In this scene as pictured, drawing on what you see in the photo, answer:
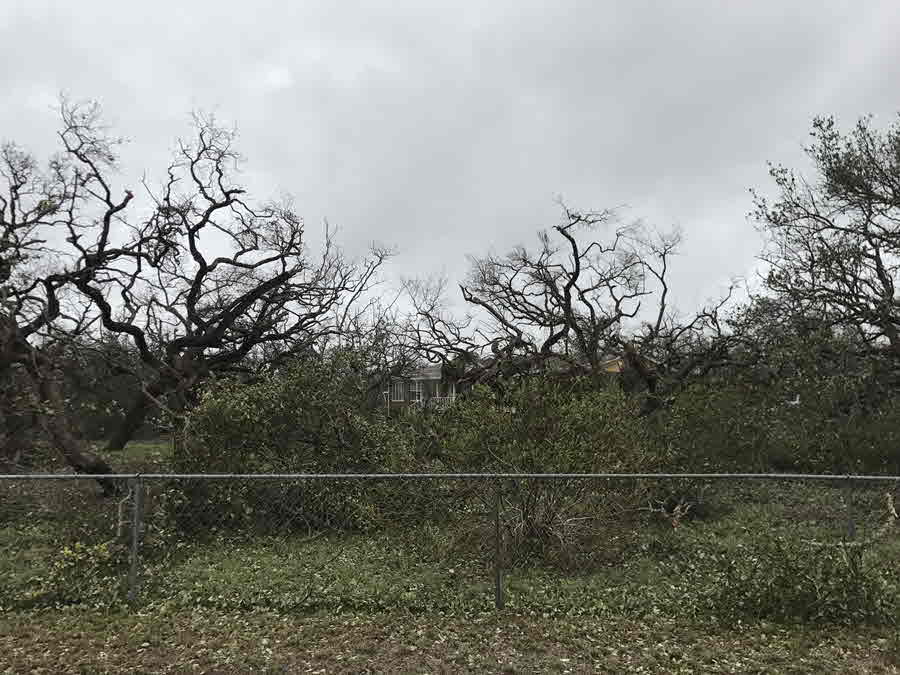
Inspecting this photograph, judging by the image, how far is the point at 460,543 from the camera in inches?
237

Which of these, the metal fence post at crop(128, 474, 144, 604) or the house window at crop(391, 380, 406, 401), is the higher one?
the house window at crop(391, 380, 406, 401)

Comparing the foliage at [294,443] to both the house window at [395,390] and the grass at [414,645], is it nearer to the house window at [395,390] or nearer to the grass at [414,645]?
the grass at [414,645]

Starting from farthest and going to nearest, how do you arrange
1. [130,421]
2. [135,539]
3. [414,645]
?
1. [130,421]
2. [135,539]
3. [414,645]

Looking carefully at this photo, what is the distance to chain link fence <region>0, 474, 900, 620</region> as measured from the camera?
4.81m

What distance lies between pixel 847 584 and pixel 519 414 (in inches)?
132

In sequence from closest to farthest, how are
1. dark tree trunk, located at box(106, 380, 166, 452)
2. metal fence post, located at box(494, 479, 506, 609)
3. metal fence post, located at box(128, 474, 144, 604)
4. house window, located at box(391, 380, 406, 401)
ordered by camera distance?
metal fence post, located at box(494, 479, 506, 609), metal fence post, located at box(128, 474, 144, 604), dark tree trunk, located at box(106, 380, 166, 452), house window, located at box(391, 380, 406, 401)

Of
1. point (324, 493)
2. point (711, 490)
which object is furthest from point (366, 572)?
point (711, 490)

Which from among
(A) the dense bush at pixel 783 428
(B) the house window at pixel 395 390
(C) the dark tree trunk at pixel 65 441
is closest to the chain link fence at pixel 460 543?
(C) the dark tree trunk at pixel 65 441

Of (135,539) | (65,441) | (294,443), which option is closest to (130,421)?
(65,441)

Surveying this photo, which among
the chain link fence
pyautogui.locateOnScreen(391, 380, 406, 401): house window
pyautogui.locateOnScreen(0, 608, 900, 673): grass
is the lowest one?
pyautogui.locateOnScreen(0, 608, 900, 673): grass

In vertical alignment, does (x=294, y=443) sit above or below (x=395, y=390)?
below

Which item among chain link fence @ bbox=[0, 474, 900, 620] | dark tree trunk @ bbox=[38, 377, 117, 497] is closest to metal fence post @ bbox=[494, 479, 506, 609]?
chain link fence @ bbox=[0, 474, 900, 620]

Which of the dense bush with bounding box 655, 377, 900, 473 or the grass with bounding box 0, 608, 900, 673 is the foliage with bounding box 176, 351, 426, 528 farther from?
the dense bush with bounding box 655, 377, 900, 473

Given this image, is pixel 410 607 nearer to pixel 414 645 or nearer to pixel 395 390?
pixel 414 645
